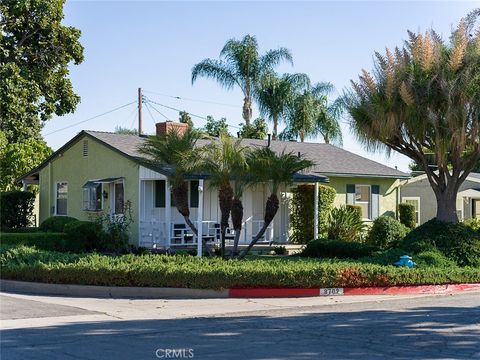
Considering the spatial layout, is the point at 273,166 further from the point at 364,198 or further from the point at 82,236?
the point at 364,198

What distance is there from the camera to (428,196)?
1462 inches

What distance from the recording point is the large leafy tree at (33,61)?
1001 inches

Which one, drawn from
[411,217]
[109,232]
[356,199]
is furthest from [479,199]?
[109,232]

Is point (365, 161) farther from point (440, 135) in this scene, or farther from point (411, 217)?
point (440, 135)

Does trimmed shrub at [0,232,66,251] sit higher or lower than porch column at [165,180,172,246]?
lower

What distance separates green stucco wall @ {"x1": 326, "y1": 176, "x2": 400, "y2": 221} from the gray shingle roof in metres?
0.40

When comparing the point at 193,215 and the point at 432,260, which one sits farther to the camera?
the point at 193,215

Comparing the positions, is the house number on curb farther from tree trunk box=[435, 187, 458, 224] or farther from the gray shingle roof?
the gray shingle roof

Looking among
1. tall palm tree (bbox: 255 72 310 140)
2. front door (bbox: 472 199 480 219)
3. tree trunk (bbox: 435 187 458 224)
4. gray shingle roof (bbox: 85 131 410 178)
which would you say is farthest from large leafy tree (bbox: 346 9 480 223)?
tall palm tree (bbox: 255 72 310 140)

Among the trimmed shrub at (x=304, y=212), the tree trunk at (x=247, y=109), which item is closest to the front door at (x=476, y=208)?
the tree trunk at (x=247, y=109)

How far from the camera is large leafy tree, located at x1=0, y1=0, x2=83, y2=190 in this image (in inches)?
1001

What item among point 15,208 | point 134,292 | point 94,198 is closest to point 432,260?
point 134,292

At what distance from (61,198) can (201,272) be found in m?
15.1

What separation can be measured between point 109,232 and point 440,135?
1089 centimetres
